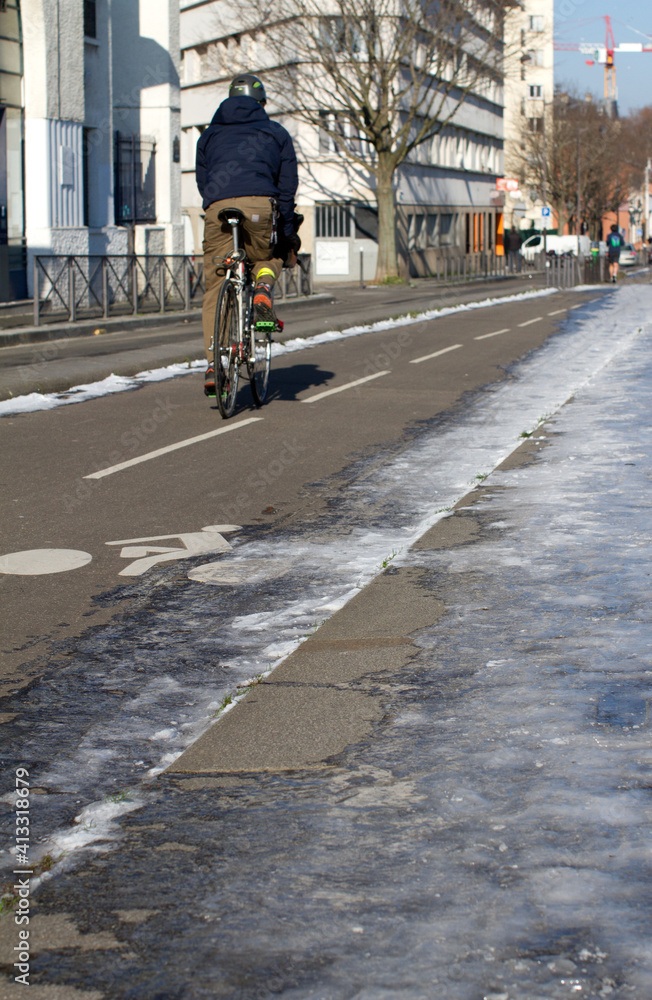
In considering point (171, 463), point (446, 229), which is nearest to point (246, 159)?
point (171, 463)

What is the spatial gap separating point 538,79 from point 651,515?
100 m

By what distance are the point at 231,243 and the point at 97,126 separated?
59.6 ft

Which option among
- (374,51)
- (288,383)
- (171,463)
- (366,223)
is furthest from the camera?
(366,223)

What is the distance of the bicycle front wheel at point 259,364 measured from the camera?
30.8ft

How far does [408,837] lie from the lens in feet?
8.46

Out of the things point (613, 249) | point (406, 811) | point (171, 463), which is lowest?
point (406, 811)

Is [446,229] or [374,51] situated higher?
[374,51]

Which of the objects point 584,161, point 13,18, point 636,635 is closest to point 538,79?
point 584,161

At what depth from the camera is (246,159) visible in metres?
8.80

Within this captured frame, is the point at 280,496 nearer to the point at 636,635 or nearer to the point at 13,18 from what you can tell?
the point at 636,635

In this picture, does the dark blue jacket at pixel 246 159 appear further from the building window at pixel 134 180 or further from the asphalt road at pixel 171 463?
the building window at pixel 134 180

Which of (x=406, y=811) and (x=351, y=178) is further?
(x=351, y=178)

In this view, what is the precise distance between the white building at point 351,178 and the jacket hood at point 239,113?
34602 mm

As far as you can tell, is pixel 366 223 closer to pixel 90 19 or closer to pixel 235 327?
pixel 90 19
